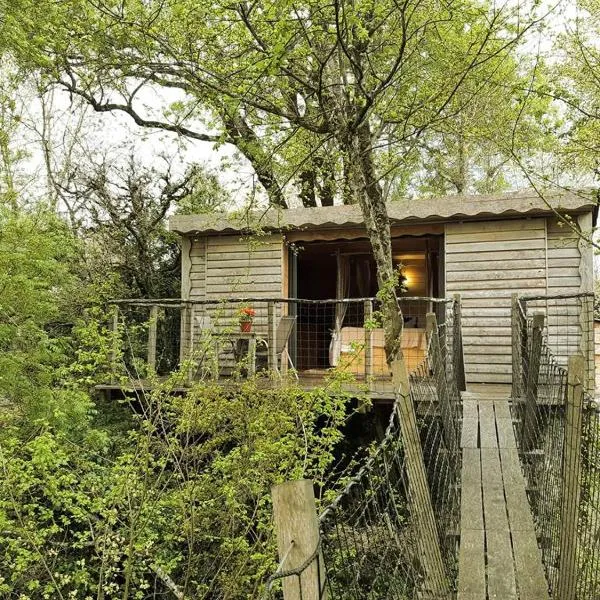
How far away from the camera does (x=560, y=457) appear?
3.09 meters

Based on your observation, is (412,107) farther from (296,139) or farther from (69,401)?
(69,401)

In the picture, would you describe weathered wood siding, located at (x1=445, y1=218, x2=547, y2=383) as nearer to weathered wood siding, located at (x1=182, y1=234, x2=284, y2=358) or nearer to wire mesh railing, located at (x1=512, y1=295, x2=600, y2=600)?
wire mesh railing, located at (x1=512, y1=295, x2=600, y2=600)

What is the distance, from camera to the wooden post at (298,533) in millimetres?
1274

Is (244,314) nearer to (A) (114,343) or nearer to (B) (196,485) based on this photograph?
(A) (114,343)

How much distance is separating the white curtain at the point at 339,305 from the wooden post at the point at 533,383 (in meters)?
4.06

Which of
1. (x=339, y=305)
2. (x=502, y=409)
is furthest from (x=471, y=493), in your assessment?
(x=339, y=305)

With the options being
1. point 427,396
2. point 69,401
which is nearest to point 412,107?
point 427,396

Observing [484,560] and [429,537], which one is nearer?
[429,537]

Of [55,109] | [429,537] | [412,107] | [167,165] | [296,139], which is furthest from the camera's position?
[55,109]

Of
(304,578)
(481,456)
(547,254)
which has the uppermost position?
(547,254)

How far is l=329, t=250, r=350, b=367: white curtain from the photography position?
27.7 feet

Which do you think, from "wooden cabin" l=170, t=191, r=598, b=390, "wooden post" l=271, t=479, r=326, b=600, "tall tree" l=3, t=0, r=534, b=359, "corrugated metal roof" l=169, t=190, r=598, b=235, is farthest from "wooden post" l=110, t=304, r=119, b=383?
"wooden post" l=271, t=479, r=326, b=600

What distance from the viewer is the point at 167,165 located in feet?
35.5

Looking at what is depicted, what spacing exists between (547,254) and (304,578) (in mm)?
7177
